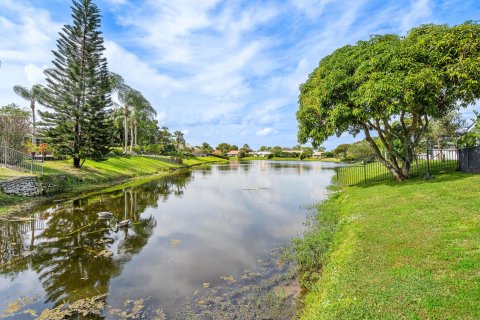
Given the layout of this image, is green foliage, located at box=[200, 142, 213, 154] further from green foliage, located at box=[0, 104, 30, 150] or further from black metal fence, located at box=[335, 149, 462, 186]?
black metal fence, located at box=[335, 149, 462, 186]

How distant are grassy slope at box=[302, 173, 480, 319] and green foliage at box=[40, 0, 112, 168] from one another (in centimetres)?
2372

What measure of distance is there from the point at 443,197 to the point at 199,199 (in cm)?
1210

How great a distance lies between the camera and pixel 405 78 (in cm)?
1057

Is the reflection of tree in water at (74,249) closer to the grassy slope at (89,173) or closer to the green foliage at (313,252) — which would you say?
the grassy slope at (89,173)

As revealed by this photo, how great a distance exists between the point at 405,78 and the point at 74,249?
13.2 m

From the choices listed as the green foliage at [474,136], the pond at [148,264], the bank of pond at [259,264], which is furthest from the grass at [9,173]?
the green foliage at [474,136]

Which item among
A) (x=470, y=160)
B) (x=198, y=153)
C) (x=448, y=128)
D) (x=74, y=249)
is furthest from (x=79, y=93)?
(x=198, y=153)

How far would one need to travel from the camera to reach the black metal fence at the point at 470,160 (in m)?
12.8

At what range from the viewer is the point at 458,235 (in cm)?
544

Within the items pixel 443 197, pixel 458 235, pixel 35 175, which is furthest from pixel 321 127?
pixel 35 175

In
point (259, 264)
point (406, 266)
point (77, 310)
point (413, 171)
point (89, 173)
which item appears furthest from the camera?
point (89, 173)

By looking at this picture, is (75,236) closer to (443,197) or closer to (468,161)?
(443,197)

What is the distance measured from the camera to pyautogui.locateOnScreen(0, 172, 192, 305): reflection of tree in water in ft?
18.3

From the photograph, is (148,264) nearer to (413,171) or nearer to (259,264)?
(259,264)
